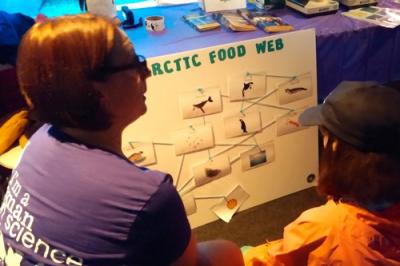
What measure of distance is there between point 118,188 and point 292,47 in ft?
3.85

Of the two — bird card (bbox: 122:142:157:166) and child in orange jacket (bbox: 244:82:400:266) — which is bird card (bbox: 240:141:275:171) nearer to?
bird card (bbox: 122:142:157:166)

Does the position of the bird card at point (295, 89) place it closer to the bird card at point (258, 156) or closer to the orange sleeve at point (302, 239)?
the bird card at point (258, 156)

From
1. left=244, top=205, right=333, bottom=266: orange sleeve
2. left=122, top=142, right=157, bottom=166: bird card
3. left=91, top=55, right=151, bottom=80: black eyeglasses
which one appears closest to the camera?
left=91, top=55, right=151, bottom=80: black eyeglasses

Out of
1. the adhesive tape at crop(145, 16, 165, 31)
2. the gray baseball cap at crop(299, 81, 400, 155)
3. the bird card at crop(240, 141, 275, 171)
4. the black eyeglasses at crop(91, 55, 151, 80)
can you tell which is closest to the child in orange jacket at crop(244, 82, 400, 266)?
the gray baseball cap at crop(299, 81, 400, 155)

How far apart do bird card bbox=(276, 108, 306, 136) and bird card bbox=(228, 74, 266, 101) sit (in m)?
0.17

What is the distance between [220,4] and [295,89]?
51cm

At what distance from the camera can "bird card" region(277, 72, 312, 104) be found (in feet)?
6.02

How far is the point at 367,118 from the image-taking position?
0.94 m

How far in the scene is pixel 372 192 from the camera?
949mm

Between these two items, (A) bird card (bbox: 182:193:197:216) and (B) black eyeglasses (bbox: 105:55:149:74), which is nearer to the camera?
(B) black eyeglasses (bbox: 105:55:149:74)

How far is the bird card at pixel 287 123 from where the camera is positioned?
6.15 ft

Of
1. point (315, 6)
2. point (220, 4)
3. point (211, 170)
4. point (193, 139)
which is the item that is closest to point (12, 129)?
point (193, 139)

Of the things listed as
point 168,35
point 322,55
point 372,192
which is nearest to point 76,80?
point 372,192

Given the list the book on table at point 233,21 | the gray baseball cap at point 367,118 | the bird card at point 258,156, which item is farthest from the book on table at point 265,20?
the gray baseball cap at point 367,118
